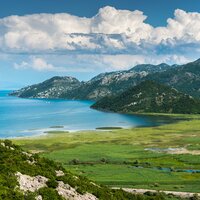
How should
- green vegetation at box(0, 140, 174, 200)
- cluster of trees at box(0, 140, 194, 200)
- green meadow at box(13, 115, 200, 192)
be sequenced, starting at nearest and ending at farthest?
1. cluster of trees at box(0, 140, 194, 200)
2. green vegetation at box(0, 140, 174, 200)
3. green meadow at box(13, 115, 200, 192)

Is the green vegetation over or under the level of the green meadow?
over

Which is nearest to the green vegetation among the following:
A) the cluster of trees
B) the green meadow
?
the cluster of trees

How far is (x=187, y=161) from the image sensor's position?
465ft

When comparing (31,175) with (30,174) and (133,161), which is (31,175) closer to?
(30,174)

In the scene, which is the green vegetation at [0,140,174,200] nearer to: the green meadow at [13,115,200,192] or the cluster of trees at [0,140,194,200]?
the cluster of trees at [0,140,194,200]

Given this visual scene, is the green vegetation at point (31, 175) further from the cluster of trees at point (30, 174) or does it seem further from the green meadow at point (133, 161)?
the green meadow at point (133, 161)

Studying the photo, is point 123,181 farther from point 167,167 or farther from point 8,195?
point 8,195

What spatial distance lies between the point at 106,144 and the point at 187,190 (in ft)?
313

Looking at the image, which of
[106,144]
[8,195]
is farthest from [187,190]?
[106,144]

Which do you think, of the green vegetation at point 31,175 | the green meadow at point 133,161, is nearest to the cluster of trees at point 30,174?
the green vegetation at point 31,175

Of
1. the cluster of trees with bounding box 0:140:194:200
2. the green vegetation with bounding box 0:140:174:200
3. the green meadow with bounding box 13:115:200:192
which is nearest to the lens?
the cluster of trees with bounding box 0:140:194:200

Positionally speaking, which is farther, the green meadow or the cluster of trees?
the green meadow

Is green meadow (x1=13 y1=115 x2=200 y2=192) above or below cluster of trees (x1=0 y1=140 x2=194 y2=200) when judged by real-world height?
below

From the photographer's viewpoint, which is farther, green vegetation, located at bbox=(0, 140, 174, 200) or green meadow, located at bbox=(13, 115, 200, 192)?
green meadow, located at bbox=(13, 115, 200, 192)
